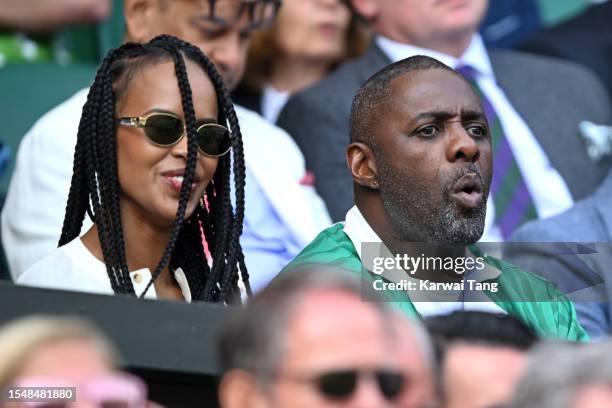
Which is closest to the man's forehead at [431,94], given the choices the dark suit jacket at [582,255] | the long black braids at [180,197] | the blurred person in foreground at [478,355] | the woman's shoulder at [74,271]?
the long black braids at [180,197]

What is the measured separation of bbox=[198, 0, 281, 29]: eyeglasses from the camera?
18.1ft

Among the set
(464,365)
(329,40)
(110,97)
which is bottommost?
(464,365)

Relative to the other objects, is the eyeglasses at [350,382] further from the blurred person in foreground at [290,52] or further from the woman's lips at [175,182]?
the blurred person in foreground at [290,52]

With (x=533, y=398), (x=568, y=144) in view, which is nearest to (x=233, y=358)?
(x=533, y=398)

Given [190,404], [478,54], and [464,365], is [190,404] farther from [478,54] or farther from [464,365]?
[478,54]

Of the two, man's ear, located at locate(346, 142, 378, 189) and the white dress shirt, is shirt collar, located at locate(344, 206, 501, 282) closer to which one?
man's ear, located at locate(346, 142, 378, 189)

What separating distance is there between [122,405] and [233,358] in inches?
8.9

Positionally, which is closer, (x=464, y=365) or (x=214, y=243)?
(x=464, y=365)


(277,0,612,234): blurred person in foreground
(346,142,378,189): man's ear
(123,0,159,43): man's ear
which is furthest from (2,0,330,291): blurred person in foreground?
(346,142,378,189): man's ear

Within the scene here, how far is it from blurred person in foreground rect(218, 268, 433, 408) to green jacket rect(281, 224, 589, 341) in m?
1.29

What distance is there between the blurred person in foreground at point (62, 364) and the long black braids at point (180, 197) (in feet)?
4.28

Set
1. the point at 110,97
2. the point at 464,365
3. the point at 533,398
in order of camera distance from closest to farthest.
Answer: the point at 533,398
the point at 464,365
the point at 110,97

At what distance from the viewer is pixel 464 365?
10.1 ft

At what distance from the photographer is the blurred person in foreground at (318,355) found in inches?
108
